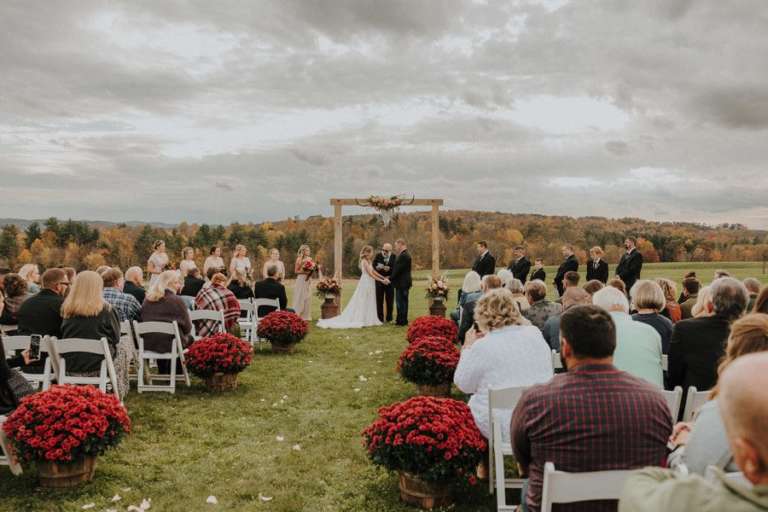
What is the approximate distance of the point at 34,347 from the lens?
6.31 m

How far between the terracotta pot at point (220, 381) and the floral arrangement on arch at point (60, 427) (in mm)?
3321

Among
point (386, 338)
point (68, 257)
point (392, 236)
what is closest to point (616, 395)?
point (386, 338)

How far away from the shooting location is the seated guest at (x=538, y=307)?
761 centimetres

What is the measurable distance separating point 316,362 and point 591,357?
825 cm

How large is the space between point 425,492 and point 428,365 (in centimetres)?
304

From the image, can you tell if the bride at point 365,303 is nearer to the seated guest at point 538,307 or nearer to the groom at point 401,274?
the groom at point 401,274

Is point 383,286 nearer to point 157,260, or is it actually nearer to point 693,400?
point 157,260

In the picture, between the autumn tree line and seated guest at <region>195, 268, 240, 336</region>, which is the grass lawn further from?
the autumn tree line

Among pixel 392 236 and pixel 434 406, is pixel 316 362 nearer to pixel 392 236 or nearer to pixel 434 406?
pixel 434 406

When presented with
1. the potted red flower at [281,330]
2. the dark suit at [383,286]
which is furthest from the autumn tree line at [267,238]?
the potted red flower at [281,330]

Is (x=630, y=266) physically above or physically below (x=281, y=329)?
above

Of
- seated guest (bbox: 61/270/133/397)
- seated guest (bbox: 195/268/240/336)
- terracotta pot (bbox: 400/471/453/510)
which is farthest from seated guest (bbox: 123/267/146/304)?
terracotta pot (bbox: 400/471/453/510)

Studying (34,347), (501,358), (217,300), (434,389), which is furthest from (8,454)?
(217,300)

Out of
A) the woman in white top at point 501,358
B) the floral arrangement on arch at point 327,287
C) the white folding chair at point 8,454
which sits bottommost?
the white folding chair at point 8,454
